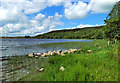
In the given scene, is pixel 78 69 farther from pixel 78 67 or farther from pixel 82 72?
pixel 82 72

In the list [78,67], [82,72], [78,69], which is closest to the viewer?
[82,72]

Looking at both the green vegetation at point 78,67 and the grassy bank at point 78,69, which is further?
the green vegetation at point 78,67

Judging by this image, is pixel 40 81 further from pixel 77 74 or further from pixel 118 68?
pixel 118 68

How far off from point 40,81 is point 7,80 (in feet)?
9.07

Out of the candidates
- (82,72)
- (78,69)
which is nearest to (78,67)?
(78,69)

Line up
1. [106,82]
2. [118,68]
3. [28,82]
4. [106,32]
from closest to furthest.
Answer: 1. [106,82]
2. [28,82]
3. [118,68]
4. [106,32]

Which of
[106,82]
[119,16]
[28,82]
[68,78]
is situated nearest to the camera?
[106,82]

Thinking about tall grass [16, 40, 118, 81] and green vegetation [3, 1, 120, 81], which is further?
green vegetation [3, 1, 120, 81]

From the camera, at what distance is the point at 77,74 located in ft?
18.7

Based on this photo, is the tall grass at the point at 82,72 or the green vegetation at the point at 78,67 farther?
the green vegetation at the point at 78,67

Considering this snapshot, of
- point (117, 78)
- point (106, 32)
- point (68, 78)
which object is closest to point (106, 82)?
point (117, 78)

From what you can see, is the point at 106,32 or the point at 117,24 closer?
the point at 117,24

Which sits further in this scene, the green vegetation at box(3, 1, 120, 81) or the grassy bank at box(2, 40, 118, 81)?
the green vegetation at box(3, 1, 120, 81)

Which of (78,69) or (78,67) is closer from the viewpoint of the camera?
(78,69)
